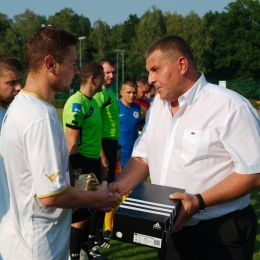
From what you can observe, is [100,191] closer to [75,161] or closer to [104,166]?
[75,161]

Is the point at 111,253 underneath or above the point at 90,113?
underneath

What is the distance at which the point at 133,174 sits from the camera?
3664mm

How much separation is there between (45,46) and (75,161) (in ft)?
10.9

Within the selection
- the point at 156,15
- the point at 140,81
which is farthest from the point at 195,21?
the point at 140,81

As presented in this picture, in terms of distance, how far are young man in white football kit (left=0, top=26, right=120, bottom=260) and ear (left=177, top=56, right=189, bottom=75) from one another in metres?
0.78

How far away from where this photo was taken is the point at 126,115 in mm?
8547

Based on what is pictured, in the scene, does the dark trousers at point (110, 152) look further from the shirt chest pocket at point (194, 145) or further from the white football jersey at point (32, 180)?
the white football jersey at point (32, 180)

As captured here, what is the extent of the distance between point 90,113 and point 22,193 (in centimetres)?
340

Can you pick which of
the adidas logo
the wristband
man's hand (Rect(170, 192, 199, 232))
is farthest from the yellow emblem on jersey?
the wristband

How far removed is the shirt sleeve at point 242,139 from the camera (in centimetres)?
291

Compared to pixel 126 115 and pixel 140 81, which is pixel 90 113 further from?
pixel 140 81

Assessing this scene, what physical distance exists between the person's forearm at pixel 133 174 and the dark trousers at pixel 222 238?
0.58 metres

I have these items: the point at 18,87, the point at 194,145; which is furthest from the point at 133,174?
the point at 18,87

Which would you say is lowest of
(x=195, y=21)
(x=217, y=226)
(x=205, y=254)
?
(x=205, y=254)
